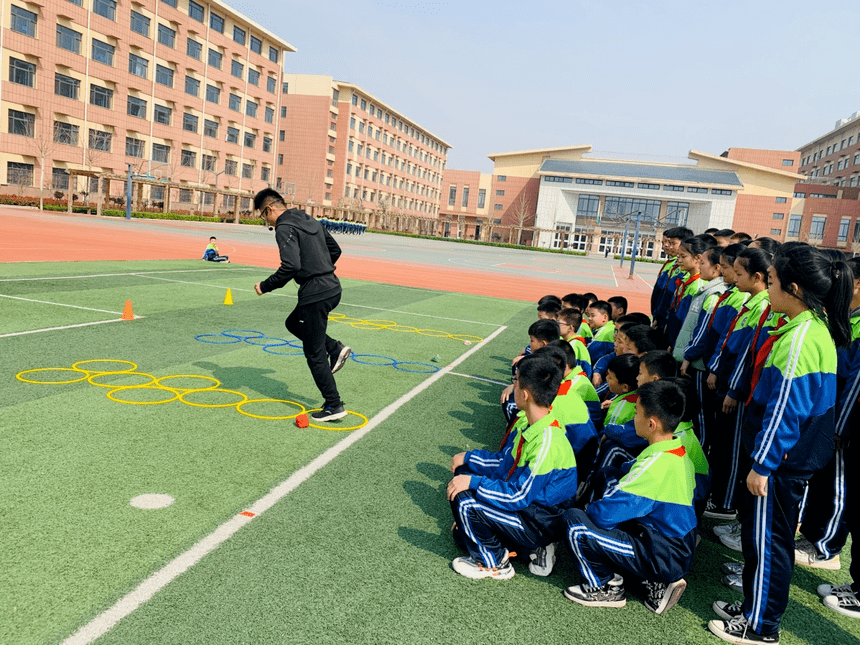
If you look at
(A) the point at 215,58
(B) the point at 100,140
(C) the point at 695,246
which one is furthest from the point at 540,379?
(A) the point at 215,58

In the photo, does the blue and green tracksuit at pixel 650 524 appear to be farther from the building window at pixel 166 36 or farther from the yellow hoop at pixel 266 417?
the building window at pixel 166 36

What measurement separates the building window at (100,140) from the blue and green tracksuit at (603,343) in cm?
5427

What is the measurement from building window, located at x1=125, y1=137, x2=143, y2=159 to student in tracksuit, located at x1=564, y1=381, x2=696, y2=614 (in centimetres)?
5986

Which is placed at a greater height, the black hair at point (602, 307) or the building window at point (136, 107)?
the building window at point (136, 107)

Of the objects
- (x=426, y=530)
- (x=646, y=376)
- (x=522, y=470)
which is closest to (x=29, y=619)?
(x=426, y=530)

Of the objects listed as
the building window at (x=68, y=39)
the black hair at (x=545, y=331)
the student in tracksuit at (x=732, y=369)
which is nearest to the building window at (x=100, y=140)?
the building window at (x=68, y=39)

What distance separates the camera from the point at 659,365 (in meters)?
4.49

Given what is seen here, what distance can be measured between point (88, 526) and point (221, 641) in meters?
1.52

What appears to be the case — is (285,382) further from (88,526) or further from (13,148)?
(13,148)

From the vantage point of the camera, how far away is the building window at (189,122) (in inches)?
2397

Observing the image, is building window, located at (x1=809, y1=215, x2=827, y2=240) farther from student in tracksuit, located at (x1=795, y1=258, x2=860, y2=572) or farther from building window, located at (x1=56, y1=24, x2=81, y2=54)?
student in tracksuit, located at (x1=795, y1=258, x2=860, y2=572)

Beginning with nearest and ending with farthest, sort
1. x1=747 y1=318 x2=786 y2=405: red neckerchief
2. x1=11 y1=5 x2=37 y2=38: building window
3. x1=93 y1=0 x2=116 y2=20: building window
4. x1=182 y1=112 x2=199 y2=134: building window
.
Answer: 1. x1=747 y1=318 x2=786 y2=405: red neckerchief
2. x1=11 y1=5 x2=37 y2=38: building window
3. x1=93 y1=0 x2=116 y2=20: building window
4. x1=182 y1=112 x2=199 y2=134: building window

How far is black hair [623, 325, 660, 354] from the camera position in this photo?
555 centimetres

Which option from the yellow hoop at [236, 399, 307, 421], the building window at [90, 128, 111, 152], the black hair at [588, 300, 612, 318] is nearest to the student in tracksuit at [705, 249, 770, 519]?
the black hair at [588, 300, 612, 318]
